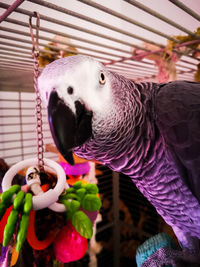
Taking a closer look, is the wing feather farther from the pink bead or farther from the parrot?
the pink bead

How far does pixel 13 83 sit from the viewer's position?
129cm

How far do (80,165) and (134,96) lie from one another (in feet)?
2.02

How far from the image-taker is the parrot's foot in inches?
21.7

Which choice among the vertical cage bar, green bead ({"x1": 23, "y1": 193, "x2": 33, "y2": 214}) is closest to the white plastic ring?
green bead ({"x1": 23, "y1": 193, "x2": 33, "y2": 214})

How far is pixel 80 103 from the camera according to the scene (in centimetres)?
35

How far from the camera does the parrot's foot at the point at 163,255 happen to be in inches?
21.7

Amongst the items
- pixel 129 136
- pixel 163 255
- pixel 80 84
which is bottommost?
pixel 163 255

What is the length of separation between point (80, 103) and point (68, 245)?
38cm

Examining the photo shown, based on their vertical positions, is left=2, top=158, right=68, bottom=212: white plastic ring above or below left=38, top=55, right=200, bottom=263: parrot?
below

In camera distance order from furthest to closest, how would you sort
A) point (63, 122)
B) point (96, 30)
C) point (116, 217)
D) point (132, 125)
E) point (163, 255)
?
point (116, 217) < point (96, 30) < point (163, 255) < point (132, 125) < point (63, 122)

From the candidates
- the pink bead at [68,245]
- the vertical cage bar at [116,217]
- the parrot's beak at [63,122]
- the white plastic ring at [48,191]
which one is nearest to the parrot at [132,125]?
the parrot's beak at [63,122]

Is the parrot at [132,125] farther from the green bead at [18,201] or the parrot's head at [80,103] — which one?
the green bead at [18,201]

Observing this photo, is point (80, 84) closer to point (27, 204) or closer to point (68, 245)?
point (27, 204)

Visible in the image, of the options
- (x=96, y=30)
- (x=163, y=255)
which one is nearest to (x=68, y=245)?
(x=163, y=255)
